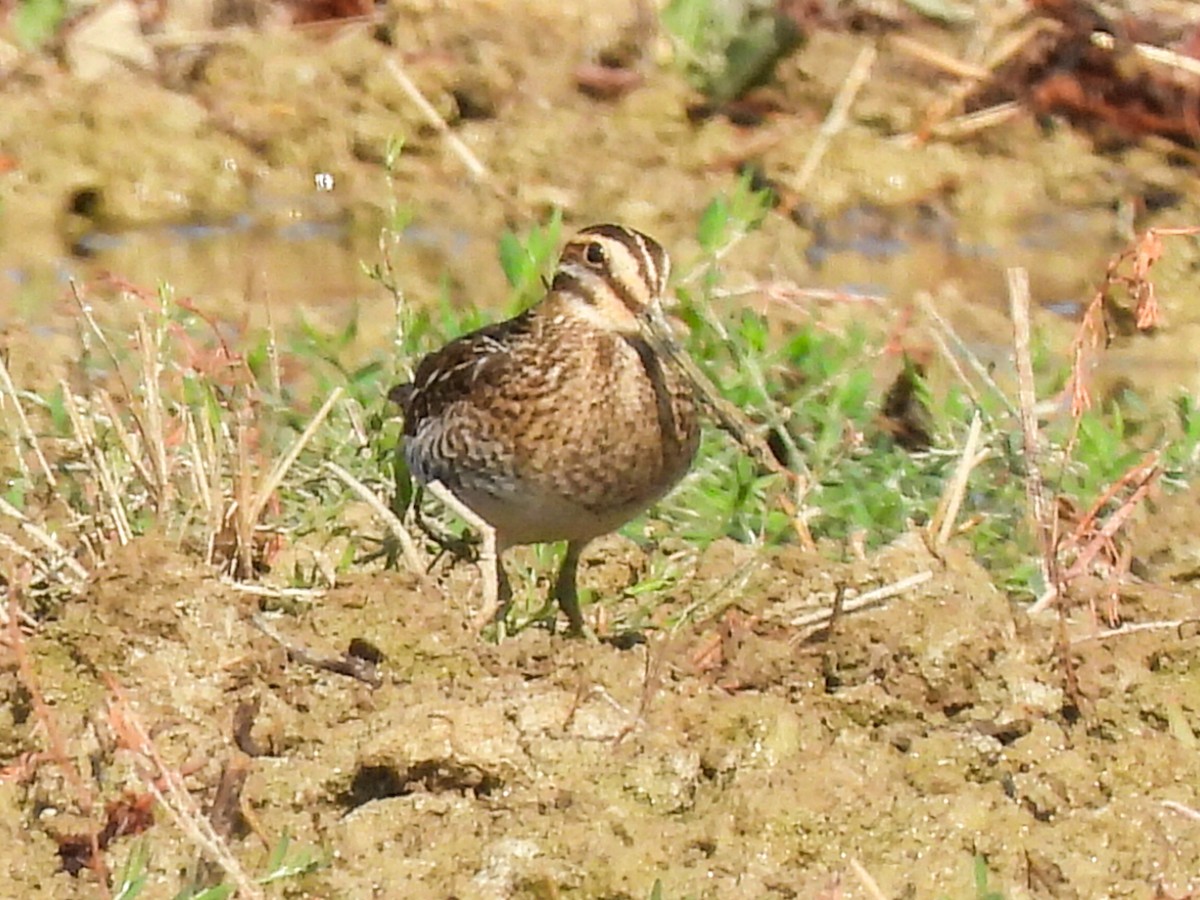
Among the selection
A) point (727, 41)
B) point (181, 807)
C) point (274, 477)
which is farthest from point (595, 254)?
point (727, 41)

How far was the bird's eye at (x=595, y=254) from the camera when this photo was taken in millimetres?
4988

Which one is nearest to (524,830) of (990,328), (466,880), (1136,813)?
(466,880)

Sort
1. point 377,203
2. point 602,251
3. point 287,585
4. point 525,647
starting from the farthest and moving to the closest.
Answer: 1. point 377,203
2. point 602,251
3. point 287,585
4. point 525,647

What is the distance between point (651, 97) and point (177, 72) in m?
1.63

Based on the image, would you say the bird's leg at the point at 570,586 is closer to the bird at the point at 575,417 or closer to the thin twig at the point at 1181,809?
the bird at the point at 575,417

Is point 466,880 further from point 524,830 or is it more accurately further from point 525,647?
point 525,647

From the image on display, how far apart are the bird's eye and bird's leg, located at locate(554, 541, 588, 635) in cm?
52

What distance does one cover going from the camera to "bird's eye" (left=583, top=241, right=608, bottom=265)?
499cm

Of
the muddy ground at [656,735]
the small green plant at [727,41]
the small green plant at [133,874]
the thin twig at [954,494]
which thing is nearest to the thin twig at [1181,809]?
the muddy ground at [656,735]

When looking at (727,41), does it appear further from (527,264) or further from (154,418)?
(154,418)

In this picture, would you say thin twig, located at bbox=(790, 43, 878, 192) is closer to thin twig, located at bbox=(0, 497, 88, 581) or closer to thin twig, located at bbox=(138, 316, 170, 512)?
thin twig, located at bbox=(138, 316, 170, 512)

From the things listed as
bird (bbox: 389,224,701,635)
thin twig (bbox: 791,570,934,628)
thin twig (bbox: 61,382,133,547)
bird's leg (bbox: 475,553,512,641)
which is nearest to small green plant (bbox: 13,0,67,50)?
bird (bbox: 389,224,701,635)

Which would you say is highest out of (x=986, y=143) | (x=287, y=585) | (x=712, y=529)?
(x=287, y=585)

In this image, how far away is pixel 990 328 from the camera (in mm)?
7449
